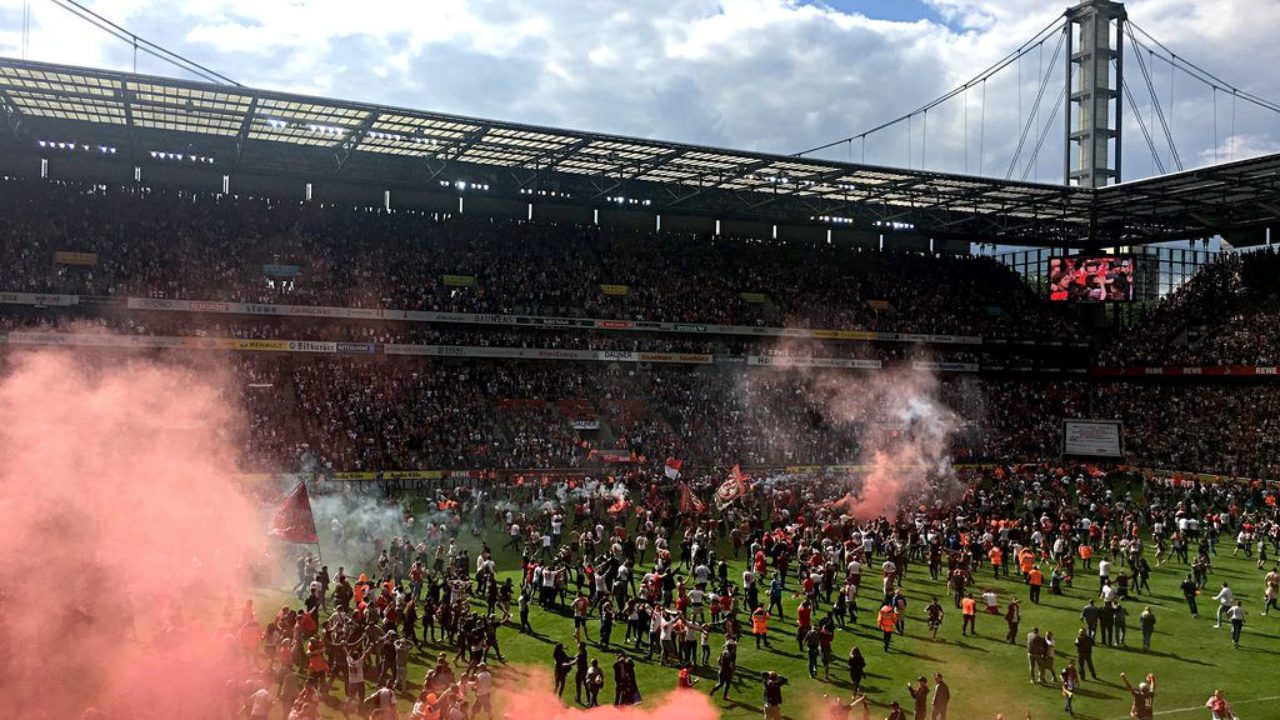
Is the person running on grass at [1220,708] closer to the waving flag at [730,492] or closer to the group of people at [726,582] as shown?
the group of people at [726,582]

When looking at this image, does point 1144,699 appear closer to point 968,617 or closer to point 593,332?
point 968,617

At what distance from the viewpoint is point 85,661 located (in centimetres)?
1633

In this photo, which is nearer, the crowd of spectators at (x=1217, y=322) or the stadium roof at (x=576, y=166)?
the stadium roof at (x=576, y=166)

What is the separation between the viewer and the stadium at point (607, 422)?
1714 centimetres

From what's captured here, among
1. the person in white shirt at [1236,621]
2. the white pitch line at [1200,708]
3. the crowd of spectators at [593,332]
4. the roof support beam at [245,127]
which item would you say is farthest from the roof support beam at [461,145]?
the white pitch line at [1200,708]

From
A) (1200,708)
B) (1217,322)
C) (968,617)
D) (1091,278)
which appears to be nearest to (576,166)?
(1091,278)

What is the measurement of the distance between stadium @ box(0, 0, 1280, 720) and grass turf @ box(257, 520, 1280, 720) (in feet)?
0.36

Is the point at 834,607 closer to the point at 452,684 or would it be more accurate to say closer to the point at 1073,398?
the point at 452,684

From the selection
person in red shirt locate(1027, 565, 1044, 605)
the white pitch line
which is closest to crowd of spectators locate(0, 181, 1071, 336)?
person in red shirt locate(1027, 565, 1044, 605)

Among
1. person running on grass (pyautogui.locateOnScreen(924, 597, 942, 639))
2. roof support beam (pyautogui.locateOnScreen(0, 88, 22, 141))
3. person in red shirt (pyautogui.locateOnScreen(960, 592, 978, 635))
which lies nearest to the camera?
person running on grass (pyautogui.locateOnScreen(924, 597, 942, 639))

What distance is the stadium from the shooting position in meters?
17.1

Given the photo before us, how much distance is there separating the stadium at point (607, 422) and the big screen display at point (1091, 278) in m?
0.18

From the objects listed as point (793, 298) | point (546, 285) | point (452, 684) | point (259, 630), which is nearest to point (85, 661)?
point (259, 630)

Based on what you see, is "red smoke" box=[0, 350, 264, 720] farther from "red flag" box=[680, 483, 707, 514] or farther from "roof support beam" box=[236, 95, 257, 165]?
"roof support beam" box=[236, 95, 257, 165]
